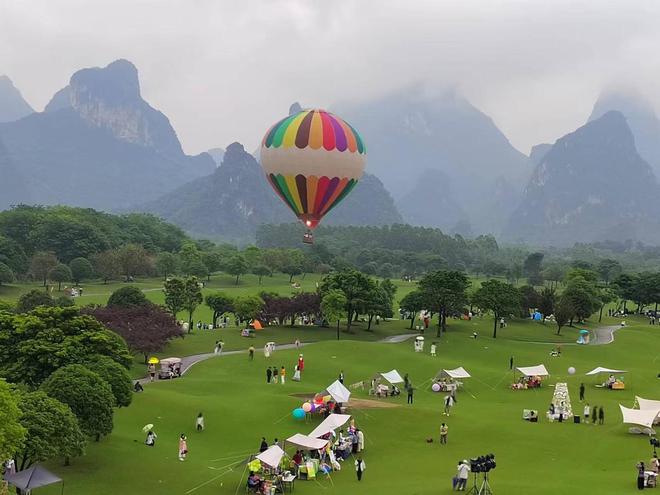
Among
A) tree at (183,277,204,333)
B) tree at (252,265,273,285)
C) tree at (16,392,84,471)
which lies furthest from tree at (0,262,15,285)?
tree at (16,392,84,471)

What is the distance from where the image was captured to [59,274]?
9662 cm

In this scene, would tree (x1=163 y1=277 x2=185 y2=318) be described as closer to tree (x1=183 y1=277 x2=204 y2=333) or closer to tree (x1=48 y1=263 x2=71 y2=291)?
tree (x1=183 y1=277 x2=204 y2=333)

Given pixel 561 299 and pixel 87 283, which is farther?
pixel 87 283

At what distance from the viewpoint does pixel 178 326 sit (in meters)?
56.9

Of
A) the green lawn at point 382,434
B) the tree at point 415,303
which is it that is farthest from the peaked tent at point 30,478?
the tree at point 415,303

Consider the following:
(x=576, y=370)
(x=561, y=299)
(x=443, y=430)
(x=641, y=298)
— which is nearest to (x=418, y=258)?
(x=641, y=298)

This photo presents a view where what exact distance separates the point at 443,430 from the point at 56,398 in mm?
17839

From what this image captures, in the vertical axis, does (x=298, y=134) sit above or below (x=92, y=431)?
above

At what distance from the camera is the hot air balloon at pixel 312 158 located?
56.0 metres

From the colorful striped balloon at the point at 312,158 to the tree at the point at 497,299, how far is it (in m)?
21.6

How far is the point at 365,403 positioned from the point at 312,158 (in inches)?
898

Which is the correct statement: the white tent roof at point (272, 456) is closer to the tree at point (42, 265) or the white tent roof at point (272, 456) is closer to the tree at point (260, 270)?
the tree at point (42, 265)

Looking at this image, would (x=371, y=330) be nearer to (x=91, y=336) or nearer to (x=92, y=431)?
(x=91, y=336)

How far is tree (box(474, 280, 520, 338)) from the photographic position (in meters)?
72.1
